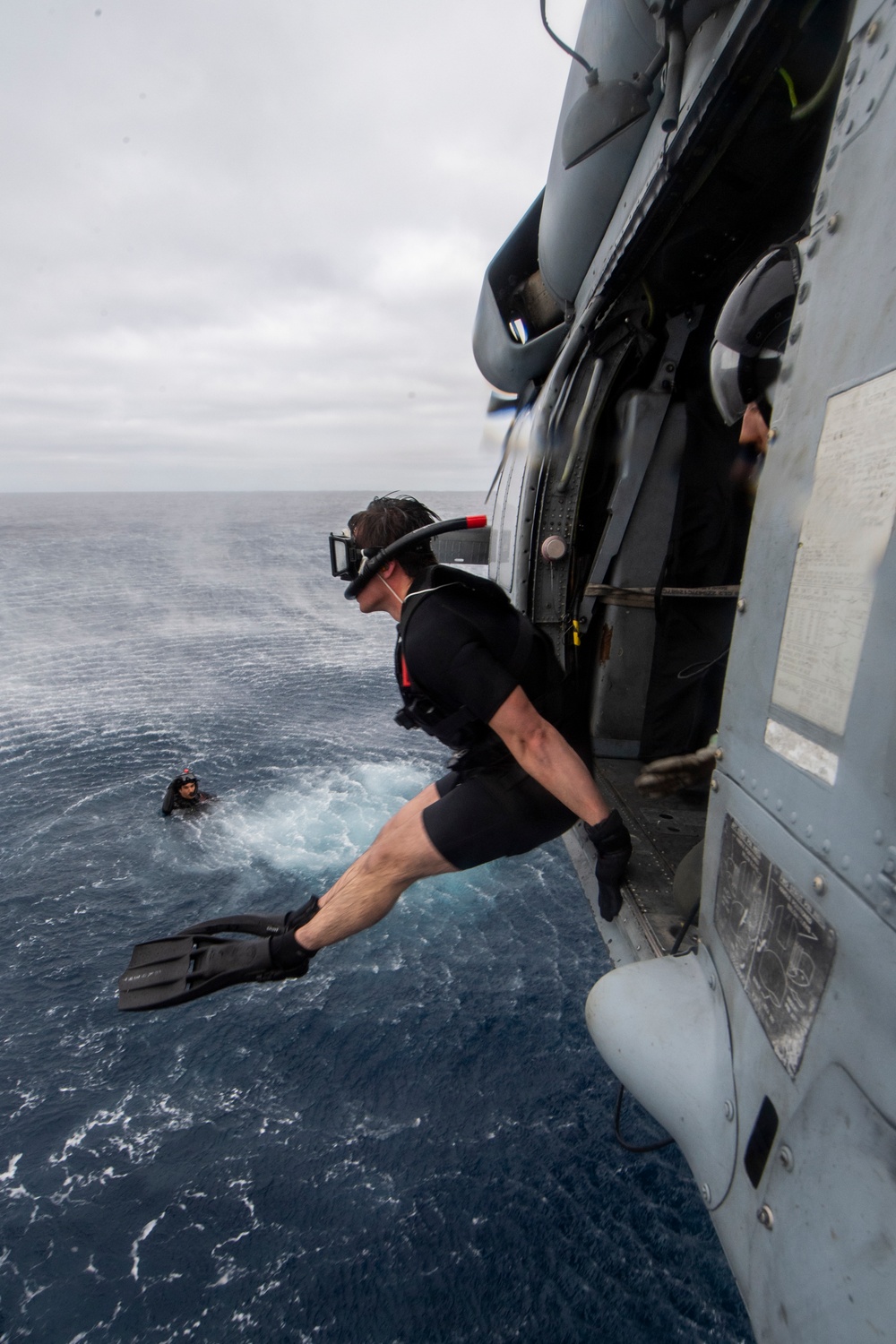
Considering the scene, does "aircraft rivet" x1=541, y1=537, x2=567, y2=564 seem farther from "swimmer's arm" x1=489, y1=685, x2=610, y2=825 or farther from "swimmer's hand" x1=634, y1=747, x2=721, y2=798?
"swimmer's hand" x1=634, y1=747, x2=721, y2=798

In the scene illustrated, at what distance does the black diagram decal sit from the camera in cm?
133

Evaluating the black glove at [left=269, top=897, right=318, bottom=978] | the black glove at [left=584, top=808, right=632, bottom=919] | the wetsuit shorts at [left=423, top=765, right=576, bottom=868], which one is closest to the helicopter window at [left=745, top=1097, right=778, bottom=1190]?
the black glove at [left=584, top=808, right=632, bottom=919]

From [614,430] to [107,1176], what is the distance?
1283cm

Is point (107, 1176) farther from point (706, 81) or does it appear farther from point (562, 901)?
point (706, 81)

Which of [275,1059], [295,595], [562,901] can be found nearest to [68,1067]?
[275,1059]

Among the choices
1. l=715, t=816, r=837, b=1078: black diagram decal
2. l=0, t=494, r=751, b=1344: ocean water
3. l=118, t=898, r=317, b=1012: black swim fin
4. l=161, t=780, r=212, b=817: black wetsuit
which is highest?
l=715, t=816, r=837, b=1078: black diagram decal

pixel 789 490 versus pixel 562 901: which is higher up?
pixel 789 490

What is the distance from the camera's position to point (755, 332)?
2.08 meters

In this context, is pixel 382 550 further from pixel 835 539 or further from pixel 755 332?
pixel 835 539

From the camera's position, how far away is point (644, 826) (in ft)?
12.5

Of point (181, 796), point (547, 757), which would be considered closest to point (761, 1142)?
point (547, 757)

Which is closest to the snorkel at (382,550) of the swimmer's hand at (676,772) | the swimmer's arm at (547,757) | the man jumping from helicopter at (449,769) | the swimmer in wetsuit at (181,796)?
the man jumping from helicopter at (449,769)

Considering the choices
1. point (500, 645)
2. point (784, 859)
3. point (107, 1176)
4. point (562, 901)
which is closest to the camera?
point (784, 859)

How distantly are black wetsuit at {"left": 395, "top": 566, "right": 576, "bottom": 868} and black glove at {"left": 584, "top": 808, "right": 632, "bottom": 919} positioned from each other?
22 cm
